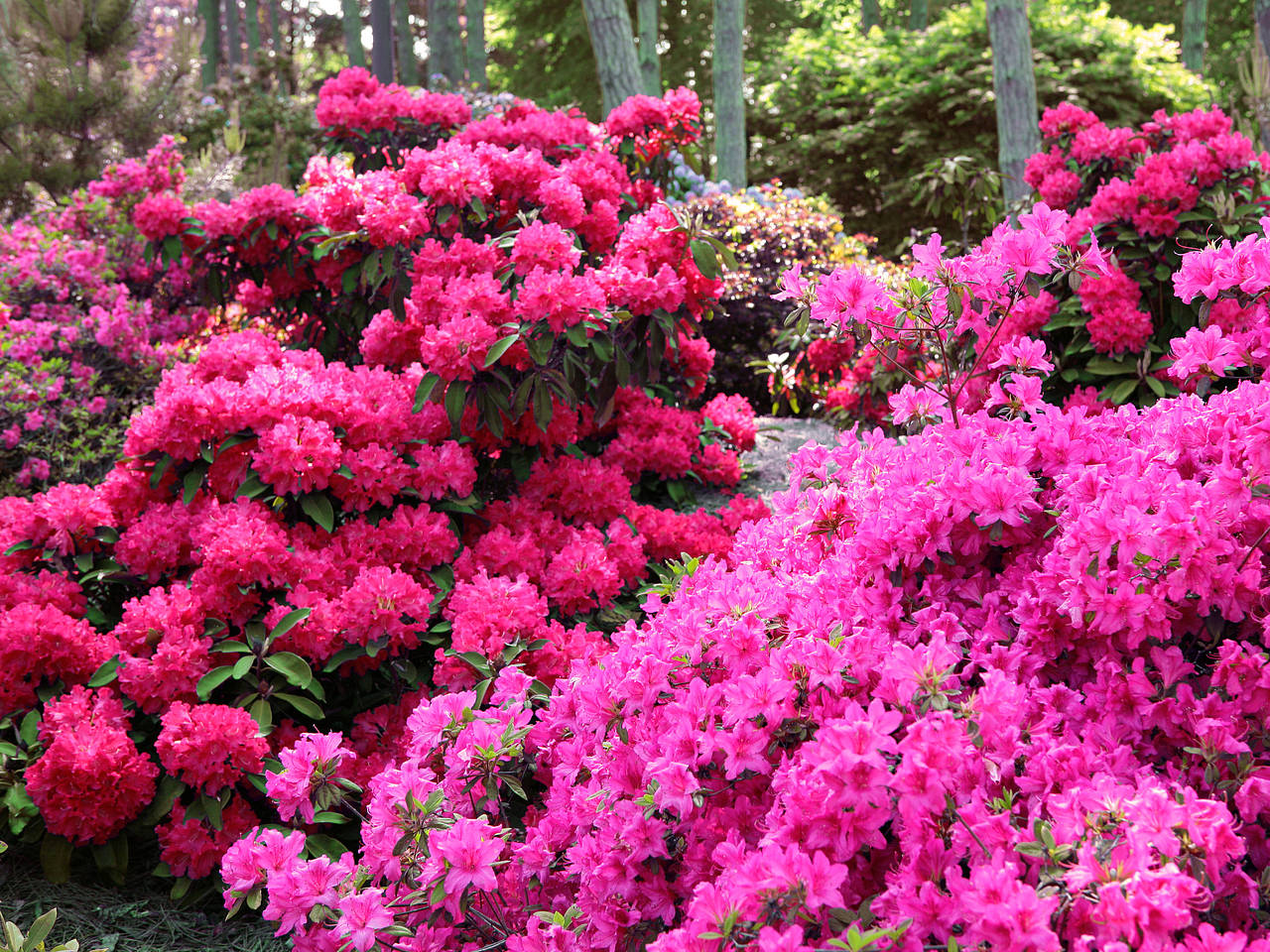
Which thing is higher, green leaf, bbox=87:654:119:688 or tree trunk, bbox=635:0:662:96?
tree trunk, bbox=635:0:662:96

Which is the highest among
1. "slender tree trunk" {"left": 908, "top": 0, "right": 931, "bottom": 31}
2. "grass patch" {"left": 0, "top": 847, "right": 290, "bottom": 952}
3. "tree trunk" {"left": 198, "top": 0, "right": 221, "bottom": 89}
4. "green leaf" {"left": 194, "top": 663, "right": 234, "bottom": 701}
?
"tree trunk" {"left": 198, "top": 0, "right": 221, "bottom": 89}

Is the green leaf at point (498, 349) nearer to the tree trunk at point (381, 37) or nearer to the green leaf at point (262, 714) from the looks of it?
the green leaf at point (262, 714)

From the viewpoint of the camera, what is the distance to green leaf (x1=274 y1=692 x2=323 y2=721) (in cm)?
225

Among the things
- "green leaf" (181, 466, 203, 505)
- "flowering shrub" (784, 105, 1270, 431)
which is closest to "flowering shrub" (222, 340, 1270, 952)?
"flowering shrub" (784, 105, 1270, 431)

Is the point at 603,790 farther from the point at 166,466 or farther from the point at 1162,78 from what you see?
the point at 1162,78

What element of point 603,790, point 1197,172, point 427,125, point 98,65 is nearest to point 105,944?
point 603,790

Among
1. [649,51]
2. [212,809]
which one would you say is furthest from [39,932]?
[649,51]

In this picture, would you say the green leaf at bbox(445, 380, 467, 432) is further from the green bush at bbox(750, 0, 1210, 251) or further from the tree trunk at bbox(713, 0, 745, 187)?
the green bush at bbox(750, 0, 1210, 251)

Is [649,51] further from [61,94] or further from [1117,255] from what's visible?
[1117,255]

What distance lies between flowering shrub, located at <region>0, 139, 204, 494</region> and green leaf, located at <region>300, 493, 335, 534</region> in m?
2.27

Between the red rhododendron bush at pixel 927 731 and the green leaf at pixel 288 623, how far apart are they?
67cm

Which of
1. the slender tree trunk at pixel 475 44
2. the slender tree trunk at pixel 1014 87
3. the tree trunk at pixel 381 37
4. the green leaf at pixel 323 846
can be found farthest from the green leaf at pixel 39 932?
the slender tree trunk at pixel 475 44

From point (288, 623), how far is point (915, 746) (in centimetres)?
166

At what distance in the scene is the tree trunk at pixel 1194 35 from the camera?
44.8ft
